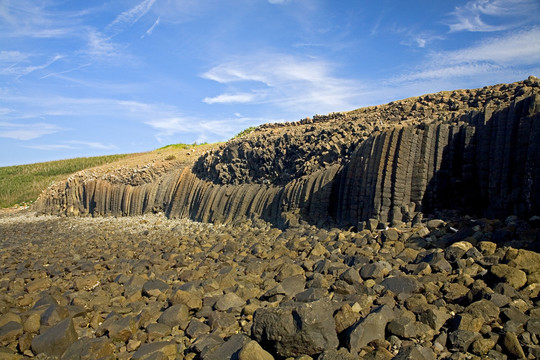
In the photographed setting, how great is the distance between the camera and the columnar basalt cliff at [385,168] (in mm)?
9406

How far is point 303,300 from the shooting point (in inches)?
260

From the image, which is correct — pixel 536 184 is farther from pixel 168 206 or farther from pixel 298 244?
pixel 168 206

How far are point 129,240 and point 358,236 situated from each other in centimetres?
1060

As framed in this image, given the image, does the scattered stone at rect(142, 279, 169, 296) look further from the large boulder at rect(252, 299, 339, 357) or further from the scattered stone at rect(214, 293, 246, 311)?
the large boulder at rect(252, 299, 339, 357)

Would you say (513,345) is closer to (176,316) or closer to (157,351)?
(157,351)

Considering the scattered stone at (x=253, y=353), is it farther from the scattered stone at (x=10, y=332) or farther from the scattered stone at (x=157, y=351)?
the scattered stone at (x=10, y=332)

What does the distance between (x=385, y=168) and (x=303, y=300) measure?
609 cm

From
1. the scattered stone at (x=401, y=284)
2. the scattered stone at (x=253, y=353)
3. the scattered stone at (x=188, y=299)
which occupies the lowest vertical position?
the scattered stone at (x=188, y=299)

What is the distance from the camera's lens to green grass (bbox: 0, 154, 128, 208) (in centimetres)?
4620

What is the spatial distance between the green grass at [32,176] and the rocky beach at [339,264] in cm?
3253

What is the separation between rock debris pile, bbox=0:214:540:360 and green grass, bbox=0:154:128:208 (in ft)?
132

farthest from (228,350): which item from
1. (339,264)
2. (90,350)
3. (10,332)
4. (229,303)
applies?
(10,332)

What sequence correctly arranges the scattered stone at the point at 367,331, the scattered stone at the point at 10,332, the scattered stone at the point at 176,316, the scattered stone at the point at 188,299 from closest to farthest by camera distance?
the scattered stone at the point at 367,331 → the scattered stone at the point at 10,332 → the scattered stone at the point at 176,316 → the scattered stone at the point at 188,299

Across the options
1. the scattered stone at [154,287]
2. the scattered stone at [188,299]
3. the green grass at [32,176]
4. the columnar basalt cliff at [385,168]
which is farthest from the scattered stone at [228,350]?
the green grass at [32,176]
